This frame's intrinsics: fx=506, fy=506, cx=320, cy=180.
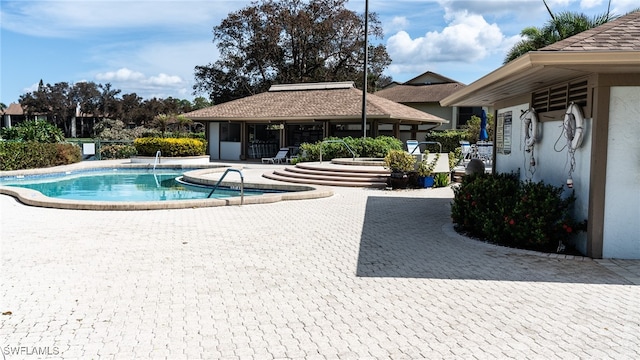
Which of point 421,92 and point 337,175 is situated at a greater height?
point 421,92

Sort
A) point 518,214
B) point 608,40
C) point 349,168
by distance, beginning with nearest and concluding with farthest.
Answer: point 608,40 → point 518,214 → point 349,168

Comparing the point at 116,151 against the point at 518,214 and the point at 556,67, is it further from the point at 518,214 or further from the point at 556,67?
the point at 556,67

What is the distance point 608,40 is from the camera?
639 centimetres

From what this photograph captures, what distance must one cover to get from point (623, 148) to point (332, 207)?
6.22 m

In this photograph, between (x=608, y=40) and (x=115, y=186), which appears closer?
(x=608, y=40)

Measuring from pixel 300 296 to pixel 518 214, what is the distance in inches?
149

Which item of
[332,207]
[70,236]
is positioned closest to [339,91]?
[332,207]

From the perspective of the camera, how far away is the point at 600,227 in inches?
263

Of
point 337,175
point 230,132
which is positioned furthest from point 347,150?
point 230,132

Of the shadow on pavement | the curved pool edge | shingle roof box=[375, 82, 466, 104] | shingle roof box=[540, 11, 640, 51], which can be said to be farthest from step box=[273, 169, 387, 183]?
shingle roof box=[375, 82, 466, 104]

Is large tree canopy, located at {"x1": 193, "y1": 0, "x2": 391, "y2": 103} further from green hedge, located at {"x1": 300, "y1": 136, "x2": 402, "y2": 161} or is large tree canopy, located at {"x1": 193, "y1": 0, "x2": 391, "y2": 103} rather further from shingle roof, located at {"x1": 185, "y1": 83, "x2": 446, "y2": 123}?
green hedge, located at {"x1": 300, "y1": 136, "x2": 402, "y2": 161}

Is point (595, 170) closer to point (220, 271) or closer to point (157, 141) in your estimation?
point (220, 271)

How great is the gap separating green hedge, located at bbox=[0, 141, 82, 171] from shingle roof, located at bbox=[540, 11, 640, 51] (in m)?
20.6

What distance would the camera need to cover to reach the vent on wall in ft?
22.9
